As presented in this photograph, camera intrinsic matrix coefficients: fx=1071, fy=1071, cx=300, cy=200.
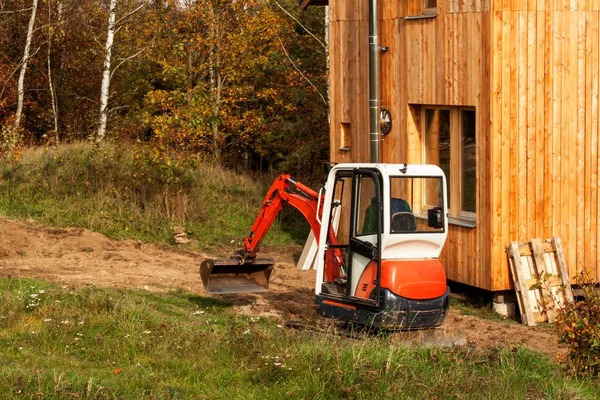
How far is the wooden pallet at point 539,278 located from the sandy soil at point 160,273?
0.42 metres

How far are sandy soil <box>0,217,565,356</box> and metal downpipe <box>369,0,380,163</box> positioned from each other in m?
2.52

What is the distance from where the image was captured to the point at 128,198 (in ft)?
72.3

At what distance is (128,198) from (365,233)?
10726 mm

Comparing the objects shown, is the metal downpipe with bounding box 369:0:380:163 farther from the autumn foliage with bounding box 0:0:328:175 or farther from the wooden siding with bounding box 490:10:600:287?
the autumn foliage with bounding box 0:0:328:175

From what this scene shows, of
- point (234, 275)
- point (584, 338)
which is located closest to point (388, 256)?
point (584, 338)

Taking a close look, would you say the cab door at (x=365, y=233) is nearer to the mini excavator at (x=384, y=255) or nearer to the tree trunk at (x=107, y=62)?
the mini excavator at (x=384, y=255)

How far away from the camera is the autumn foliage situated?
3075 centimetres

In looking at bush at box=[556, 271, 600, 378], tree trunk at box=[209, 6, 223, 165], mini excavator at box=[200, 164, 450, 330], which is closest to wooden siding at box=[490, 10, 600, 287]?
mini excavator at box=[200, 164, 450, 330]

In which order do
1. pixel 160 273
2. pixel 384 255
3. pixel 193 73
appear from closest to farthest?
1. pixel 384 255
2. pixel 160 273
3. pixel 193 73

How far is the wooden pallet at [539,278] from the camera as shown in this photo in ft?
49.9

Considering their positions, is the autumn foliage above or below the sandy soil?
above

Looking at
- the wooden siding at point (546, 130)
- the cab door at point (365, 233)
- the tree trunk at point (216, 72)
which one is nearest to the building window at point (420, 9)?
the wooden siding at point (546, 130)

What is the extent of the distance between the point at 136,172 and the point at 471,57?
9.09 metres

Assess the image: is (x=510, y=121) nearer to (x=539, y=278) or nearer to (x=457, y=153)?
(x=457, y=153)
